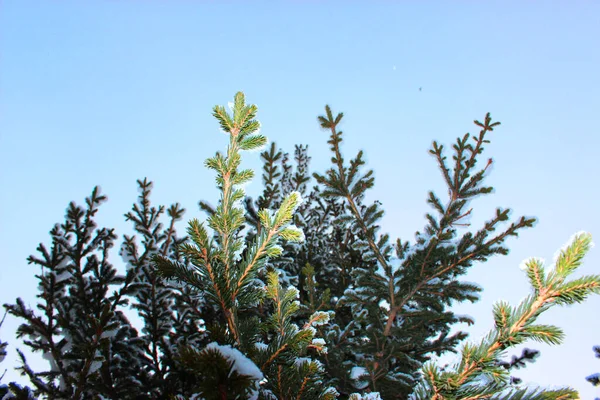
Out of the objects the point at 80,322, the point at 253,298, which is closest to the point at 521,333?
the point at 253,298

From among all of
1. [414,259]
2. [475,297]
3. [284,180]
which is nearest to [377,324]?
[414,259]

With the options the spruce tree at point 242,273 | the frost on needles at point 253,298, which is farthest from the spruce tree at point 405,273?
the spruce tree at point 242,273

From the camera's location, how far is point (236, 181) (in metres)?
1.93

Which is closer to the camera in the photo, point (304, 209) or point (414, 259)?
point (414, 259)

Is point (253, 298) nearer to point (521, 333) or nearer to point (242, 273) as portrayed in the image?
point (242, 273)

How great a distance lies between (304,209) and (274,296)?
576 centimetres

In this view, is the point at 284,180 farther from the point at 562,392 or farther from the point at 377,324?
the point at 562,392

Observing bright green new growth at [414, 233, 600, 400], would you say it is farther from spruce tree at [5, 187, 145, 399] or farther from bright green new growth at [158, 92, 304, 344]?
spruce tree at [5, 187, 145, 399]

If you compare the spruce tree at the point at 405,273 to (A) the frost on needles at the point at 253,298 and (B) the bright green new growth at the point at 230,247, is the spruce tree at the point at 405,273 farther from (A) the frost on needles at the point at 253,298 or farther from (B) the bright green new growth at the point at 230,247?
(B) the bright green new growth at the point at 230,247

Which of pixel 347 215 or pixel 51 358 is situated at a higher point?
pixel 347 215

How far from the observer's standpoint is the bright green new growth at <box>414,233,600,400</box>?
1.32 m

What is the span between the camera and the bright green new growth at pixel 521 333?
4.33 feet

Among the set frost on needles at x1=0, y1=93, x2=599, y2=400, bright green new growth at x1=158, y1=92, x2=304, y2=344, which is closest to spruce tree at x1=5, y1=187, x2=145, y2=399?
frost on needles at x1=0, y1=93, x2=599, y2=400

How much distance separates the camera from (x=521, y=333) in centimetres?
136
